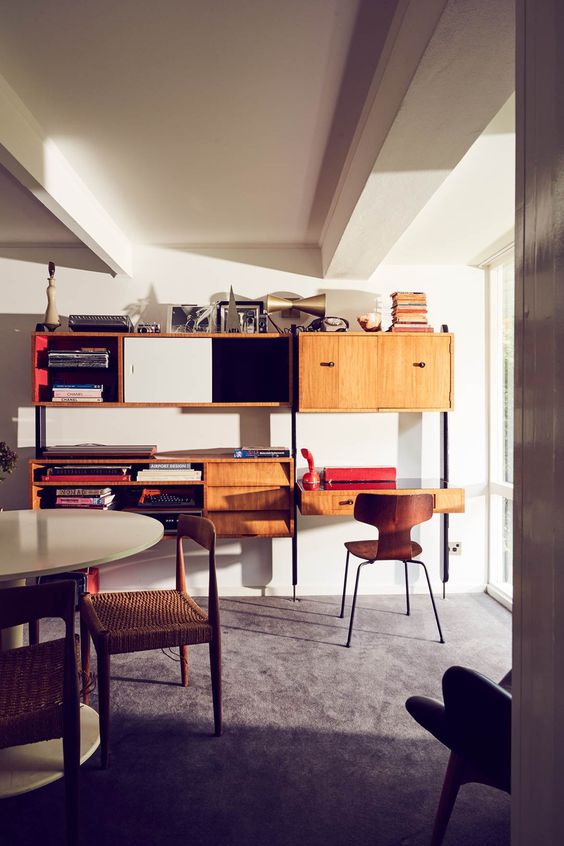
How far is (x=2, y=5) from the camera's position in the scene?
165cm

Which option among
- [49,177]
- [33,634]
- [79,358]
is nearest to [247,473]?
[79,358]

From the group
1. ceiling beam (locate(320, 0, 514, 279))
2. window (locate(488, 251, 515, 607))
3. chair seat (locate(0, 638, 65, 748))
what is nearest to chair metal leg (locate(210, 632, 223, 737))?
chair seat (locate(0, 638, 65, 748))

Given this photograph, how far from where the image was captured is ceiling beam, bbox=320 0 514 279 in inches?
57.1

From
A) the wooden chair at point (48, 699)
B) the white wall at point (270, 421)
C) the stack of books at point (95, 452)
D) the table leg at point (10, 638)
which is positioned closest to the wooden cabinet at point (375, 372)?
the white wall at point (270, 421)

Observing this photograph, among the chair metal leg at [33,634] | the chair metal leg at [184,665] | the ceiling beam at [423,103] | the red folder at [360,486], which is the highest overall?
the ceiling beam at [423,103]

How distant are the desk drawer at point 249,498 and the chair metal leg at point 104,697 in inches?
67.6

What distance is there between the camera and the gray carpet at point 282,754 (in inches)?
67.1

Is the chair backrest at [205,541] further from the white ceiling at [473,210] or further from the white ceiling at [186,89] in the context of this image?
the white ceiling at [473,210]

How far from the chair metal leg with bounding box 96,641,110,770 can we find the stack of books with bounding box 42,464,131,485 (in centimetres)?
171

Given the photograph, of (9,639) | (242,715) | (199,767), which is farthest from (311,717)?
(9,639)

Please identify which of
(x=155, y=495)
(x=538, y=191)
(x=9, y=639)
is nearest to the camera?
(x=538, y=191)

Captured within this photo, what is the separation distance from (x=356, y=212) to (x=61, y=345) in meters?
2.30

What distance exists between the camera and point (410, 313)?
3766 millimetres

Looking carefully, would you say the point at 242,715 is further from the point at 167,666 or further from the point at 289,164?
the point at 289,164
